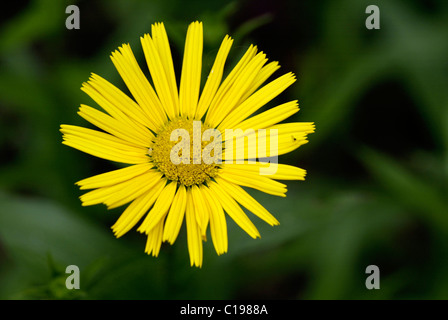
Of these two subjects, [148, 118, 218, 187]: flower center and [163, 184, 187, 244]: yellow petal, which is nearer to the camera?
[163, 184, 187, 244]: yellow petal

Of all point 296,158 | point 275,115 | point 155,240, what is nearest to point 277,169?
point 275,115

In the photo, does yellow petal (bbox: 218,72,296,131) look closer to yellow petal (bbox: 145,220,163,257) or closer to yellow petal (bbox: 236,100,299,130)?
yellow petal (bbox: 236,100,299,130)

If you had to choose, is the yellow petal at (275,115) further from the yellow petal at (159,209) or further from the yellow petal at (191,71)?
the yellow petal at (159,209)

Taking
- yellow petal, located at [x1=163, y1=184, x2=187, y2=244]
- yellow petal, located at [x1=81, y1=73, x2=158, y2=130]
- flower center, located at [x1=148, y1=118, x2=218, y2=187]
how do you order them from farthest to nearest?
flower center, located at [x1=148, y1=118, x2=218, y2=187]
yellow petal, located at [x1=81, y1=73, x2=158, y2=130]
yellow petal, located at [x1=163, y1=184, x2=187, y2=244]

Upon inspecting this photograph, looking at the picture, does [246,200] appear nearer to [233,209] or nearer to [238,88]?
[233,209]

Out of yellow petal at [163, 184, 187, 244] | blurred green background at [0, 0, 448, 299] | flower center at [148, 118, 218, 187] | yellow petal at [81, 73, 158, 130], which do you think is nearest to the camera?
yellow petal at [163, 184, 187, 244]

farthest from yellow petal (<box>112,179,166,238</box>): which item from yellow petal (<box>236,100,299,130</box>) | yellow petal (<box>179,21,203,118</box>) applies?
yellow petal (<box>236,100,299,130</box>)

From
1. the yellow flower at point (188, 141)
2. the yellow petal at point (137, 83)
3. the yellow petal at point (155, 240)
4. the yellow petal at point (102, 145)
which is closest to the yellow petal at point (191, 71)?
the yellow flower at point (188, 141)

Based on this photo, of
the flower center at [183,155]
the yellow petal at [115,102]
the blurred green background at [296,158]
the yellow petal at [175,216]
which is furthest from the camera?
the blurred green background at [296,158]

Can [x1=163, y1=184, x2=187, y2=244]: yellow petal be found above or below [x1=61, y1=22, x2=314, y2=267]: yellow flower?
below
